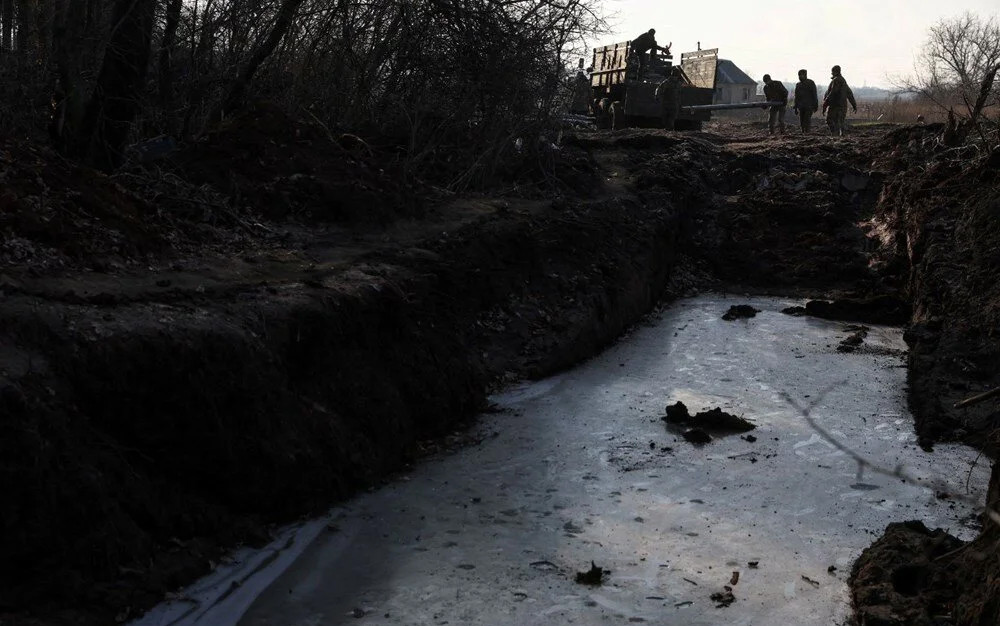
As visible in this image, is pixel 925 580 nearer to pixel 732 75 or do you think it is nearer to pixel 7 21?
pixel 7 21

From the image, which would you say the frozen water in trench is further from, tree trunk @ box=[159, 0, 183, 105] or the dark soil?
tree trunk @ box=[159, 0, 183, 105]

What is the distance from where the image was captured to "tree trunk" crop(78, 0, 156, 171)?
31.6 feet

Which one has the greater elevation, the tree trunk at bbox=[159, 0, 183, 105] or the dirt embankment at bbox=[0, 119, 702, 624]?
the tree trunk at bbox=[159, 0, 183, 105]

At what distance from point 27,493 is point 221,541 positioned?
1358mm

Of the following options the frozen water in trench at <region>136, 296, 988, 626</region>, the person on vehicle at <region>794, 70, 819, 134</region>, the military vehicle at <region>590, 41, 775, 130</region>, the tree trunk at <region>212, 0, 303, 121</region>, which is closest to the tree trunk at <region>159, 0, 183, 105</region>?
the tree trunk at <region>212, 0, 303, 121</region>

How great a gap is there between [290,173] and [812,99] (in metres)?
18.3

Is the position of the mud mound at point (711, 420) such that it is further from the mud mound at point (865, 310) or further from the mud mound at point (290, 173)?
the mud mound at point (865, 310)

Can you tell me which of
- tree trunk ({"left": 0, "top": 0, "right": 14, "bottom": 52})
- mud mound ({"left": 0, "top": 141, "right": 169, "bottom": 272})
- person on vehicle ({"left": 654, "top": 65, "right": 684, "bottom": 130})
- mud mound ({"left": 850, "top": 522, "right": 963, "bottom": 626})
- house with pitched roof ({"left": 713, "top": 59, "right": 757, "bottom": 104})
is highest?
house with pitched roof ({"left": 713, "top": 59, "right": 757, "bottom": 104})

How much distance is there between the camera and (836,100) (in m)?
24.4

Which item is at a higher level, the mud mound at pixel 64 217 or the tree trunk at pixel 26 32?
the tree trunk at pixel 26 32

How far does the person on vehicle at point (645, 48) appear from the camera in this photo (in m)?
27.0

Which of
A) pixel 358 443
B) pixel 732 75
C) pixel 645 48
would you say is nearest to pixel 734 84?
pixel 732 75

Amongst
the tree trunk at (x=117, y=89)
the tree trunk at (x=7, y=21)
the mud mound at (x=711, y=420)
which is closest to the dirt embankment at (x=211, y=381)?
the tree trunk at (x=117, y=89)

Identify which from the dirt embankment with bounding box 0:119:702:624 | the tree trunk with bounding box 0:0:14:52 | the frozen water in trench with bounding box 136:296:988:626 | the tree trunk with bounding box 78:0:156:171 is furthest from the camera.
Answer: the tree trunk with bounding box 0:0:14:52
